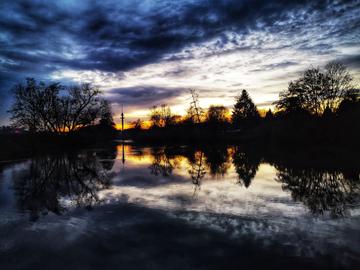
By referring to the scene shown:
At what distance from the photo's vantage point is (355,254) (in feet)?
18.1

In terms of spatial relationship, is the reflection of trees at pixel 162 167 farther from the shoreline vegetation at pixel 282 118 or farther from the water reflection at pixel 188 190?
the shoreline vegetation at pixel 282 118

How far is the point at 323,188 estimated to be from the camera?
38.6ft

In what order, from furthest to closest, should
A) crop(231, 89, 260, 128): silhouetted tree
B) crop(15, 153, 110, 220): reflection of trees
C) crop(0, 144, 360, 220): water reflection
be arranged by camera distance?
crop(231, 89, 260, 128): silhouetted tree
crop(15, 153, 110, 220): reflection of trees
crop(0, 144, 360, 220): water reflection

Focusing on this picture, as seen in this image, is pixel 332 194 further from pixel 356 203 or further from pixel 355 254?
pixel 355 254

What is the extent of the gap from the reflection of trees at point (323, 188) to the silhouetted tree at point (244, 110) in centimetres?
7187

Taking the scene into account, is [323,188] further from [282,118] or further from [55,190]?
[282,118]

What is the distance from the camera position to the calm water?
5.46 metres

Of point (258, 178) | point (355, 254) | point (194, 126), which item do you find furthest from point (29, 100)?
point (355, 254)

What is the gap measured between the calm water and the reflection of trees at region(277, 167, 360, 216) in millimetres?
40

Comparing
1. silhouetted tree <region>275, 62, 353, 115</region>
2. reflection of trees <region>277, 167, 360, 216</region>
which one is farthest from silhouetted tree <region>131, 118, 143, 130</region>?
reflection of trees <region>277, 167, 360, 216</region>

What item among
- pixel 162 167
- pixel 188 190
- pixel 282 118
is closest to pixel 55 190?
pixel 188 190

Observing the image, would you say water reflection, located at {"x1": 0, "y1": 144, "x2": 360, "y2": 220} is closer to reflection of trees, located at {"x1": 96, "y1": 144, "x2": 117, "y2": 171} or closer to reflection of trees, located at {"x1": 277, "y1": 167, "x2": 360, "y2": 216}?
reflection of trees, located at {"x1": 277, "y1": 167, "x2": 360, "y2": 216}

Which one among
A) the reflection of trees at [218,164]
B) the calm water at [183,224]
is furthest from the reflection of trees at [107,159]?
the reflection of trees at [218,164]

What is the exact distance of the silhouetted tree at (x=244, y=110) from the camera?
86.4m
